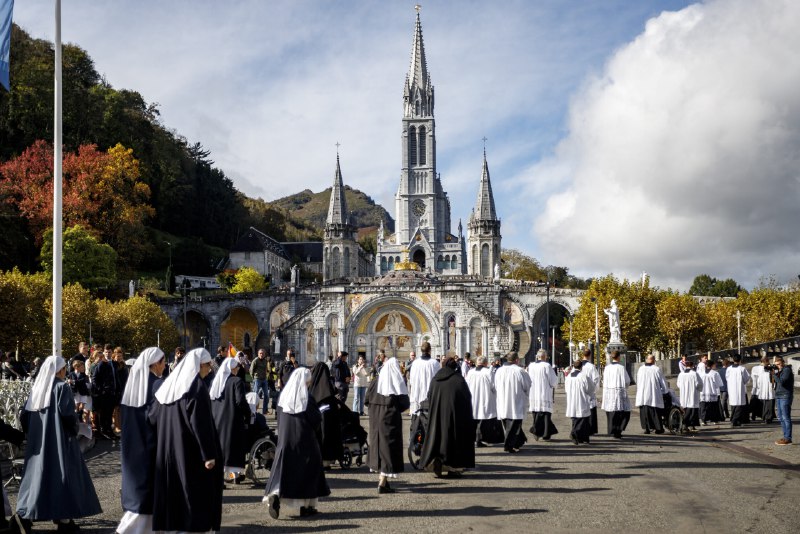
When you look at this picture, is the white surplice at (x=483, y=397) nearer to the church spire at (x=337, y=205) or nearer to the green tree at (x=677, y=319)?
the green tree at (x=677, y=319)

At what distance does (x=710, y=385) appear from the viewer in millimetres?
19953

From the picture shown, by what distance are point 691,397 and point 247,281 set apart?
62866mm

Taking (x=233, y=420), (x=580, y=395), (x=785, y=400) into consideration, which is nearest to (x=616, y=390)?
(x=580, y=395)

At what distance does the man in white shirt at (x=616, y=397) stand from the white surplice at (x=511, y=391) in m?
2.27

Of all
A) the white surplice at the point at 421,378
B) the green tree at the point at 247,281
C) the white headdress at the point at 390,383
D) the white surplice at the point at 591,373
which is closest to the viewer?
the white headdress at the point at 390,383

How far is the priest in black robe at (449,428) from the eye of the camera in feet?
37.6

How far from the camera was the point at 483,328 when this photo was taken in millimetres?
66438

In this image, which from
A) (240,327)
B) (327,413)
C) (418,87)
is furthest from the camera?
(418,87)

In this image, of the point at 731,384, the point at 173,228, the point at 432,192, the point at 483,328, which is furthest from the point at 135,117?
the point at 731,384

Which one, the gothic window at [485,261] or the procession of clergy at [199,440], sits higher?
the gothic window at [485,261]

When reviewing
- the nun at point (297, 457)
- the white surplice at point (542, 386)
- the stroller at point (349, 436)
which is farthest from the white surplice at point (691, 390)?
the nun at point (297, 457)

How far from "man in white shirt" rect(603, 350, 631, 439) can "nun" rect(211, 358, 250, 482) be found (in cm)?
859

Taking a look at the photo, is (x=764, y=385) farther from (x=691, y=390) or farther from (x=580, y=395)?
(x=580, y=395)

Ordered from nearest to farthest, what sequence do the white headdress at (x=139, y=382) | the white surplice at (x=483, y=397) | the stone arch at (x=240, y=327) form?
the white headdress at (x=139, y=382)
the white surplice at (x=483, y=397)
the stone arch at (x=240, y=327)
